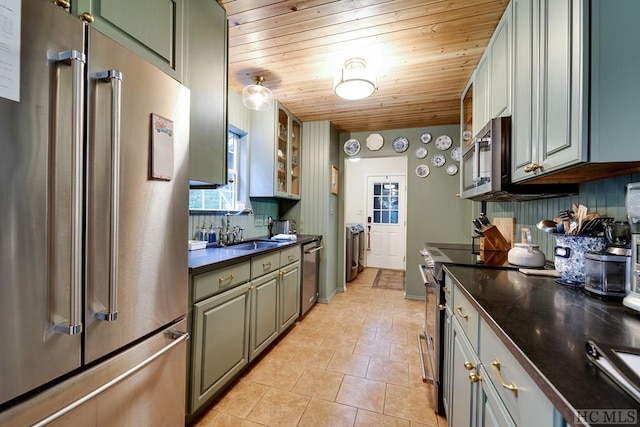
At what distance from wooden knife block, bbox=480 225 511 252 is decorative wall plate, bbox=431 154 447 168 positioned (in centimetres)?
167

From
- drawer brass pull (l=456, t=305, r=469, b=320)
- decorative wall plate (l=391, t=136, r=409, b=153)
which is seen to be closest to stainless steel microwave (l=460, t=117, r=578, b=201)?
drawer brass pull (l=456, t=305, r=469, b=320)

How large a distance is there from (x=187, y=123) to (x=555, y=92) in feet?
5.04

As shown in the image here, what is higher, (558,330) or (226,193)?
(226,193)

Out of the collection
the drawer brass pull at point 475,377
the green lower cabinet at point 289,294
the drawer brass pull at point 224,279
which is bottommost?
the green lower cabinet at point 289,294

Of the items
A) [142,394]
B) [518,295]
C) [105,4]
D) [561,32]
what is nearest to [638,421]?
[518,295]

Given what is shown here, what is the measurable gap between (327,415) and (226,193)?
2.11 metres

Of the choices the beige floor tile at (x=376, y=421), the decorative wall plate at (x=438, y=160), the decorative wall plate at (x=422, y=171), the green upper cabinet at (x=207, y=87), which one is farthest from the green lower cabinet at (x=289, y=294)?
the decorative wall plate at (x=438, y=160)

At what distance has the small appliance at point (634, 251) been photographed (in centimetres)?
86

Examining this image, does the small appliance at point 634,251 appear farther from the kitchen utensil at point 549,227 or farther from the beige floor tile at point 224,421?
the beige floor tile at point 224,421

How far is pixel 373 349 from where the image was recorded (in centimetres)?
238

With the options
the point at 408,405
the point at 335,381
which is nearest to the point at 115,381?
the point at 335,381

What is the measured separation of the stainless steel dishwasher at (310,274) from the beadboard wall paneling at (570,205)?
6.50 ft

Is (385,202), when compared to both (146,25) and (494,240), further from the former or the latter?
(146,25)

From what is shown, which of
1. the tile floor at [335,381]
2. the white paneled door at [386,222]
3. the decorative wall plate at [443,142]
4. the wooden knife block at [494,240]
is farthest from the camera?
the white paneled door at [386,222]
